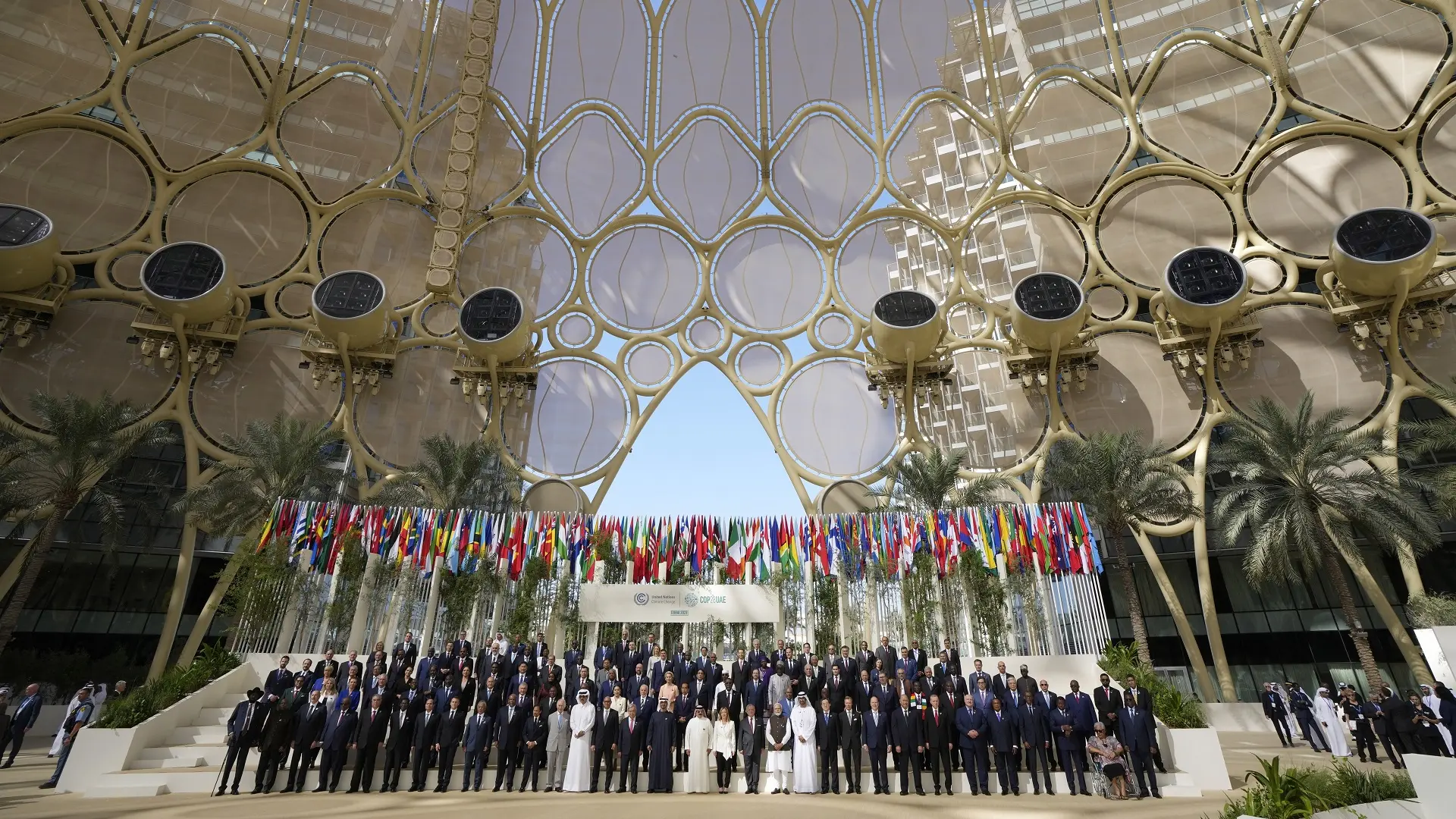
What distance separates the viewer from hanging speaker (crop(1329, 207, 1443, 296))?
17.3 m

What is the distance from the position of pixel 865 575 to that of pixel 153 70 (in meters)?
25.9

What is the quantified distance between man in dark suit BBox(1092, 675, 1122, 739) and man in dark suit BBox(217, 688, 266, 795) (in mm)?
9943

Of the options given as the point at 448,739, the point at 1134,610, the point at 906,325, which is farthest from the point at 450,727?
the point at 906,325

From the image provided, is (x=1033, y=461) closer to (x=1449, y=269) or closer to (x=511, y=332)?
(x=1449, y=269)

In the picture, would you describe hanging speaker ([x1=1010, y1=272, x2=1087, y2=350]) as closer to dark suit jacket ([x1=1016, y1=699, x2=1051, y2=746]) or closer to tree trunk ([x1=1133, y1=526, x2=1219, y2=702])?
tree trunk ([x1=1133, y1=526, x2=1219, y2=702])

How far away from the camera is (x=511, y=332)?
812 inches

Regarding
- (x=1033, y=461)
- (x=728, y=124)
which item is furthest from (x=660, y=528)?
(x=728, y=124)

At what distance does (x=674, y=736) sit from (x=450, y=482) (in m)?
11.8

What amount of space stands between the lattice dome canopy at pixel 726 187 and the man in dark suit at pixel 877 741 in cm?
1354

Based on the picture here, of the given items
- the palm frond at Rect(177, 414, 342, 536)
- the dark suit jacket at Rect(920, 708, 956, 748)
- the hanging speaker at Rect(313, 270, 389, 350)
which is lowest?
the dark suit jacket at Rect(920, 708, 956, 748)

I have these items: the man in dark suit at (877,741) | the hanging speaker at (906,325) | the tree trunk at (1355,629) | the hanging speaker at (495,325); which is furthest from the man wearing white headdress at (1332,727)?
the hanging speaker at (495,325)

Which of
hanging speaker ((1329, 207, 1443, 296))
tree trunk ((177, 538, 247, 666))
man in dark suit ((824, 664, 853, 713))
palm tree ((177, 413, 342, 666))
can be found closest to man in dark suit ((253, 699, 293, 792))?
man in dark suit ((824, 664, 853, 713))

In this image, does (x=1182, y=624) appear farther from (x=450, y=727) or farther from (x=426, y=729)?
(x=426, y=729)

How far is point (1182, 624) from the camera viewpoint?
60.6 feet
